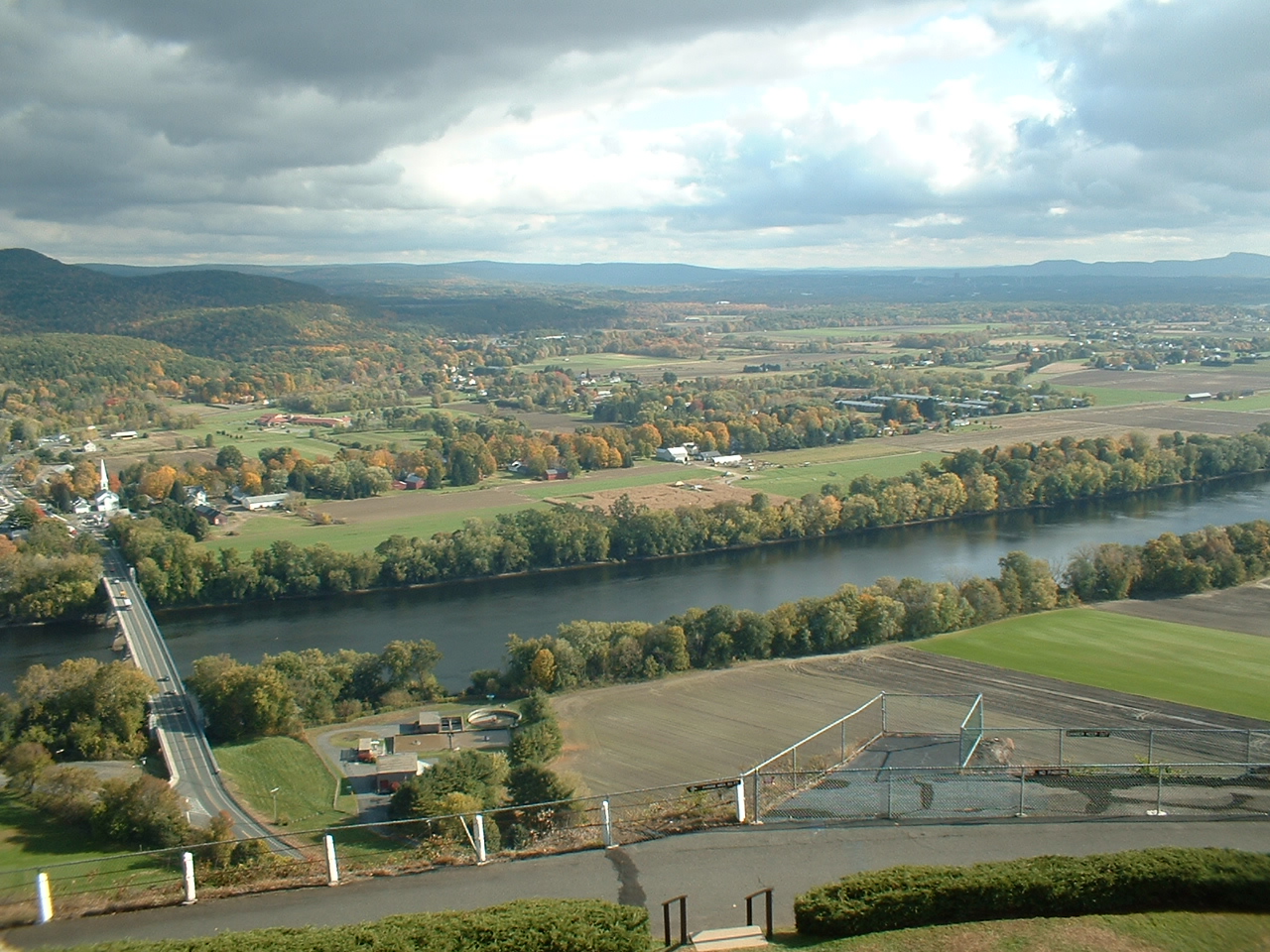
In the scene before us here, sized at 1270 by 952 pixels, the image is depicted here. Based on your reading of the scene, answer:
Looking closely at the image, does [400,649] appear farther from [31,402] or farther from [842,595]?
[31,402]

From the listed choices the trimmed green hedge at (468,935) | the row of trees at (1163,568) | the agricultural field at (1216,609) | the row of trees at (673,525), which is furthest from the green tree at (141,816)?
the row of trees at (1163,568)

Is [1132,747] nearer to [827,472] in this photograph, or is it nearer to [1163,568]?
[1163,568]

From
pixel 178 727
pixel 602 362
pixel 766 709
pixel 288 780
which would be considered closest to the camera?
pixel 288 780

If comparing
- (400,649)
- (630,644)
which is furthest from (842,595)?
(400,649)

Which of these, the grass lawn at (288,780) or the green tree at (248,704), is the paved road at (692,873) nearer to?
the grass lawn at (288,780)

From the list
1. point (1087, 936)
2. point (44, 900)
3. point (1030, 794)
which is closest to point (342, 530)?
point (44, 900)

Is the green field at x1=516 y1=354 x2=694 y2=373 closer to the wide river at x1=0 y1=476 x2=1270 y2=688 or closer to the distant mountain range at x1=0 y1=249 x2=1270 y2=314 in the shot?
the distant mountain range at x1=0 y1=249 x2=1270 y2=314

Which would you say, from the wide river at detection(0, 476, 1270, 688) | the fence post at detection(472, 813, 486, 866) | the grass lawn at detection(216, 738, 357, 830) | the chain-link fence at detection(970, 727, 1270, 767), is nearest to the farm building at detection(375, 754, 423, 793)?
the grass lawn at detection(216, 738, 357, 830)
